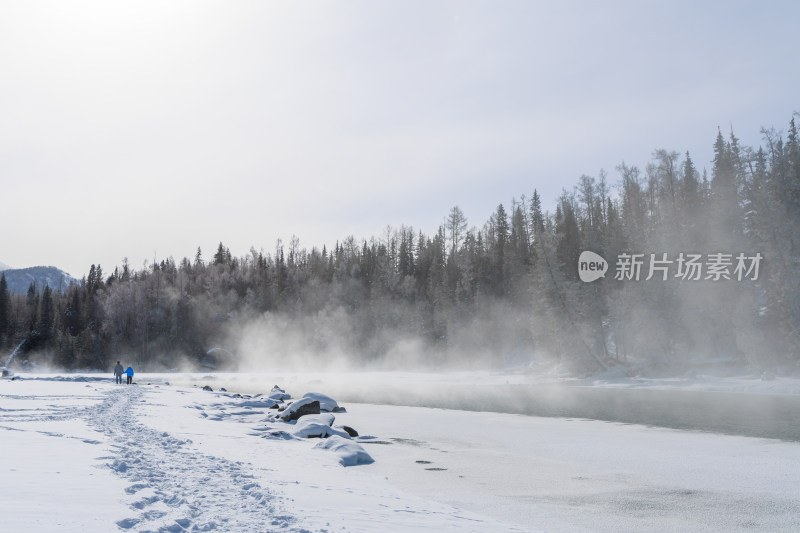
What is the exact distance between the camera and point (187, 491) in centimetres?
769

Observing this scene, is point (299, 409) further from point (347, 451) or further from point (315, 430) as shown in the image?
point (347, 451)

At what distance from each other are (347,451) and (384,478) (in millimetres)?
2438

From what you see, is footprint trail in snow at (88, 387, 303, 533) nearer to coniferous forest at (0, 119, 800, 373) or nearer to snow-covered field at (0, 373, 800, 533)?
snow-covered field at (0, 373, 800, 533)

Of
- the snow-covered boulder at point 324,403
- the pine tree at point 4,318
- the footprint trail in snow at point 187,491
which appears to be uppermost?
the pine tree at point 4,318

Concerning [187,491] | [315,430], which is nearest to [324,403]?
[315,430]

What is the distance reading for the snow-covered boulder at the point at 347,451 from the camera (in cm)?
1288

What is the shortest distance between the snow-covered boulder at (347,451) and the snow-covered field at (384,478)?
0.20 metres

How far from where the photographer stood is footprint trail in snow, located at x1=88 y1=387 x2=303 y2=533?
20.1ft

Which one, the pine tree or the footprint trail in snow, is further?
the pine tree

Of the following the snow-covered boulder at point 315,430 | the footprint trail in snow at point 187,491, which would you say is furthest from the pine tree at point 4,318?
the footprint trail in snow at point 187,491

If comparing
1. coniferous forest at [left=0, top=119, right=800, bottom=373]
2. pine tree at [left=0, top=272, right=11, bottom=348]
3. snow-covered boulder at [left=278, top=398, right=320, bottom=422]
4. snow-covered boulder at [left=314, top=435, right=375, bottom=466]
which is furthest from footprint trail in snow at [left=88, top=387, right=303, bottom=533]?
pine tree at [left=0, top=272, right=11, bottom=348]

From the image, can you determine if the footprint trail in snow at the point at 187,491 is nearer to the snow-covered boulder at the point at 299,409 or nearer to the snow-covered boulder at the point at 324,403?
the snow-covered boulder at the point at 299,409

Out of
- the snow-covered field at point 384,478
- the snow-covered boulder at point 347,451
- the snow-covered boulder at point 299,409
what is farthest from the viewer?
the snow-covered boulder at point 299,409

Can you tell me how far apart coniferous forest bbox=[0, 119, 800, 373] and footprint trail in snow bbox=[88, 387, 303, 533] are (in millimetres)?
49739
